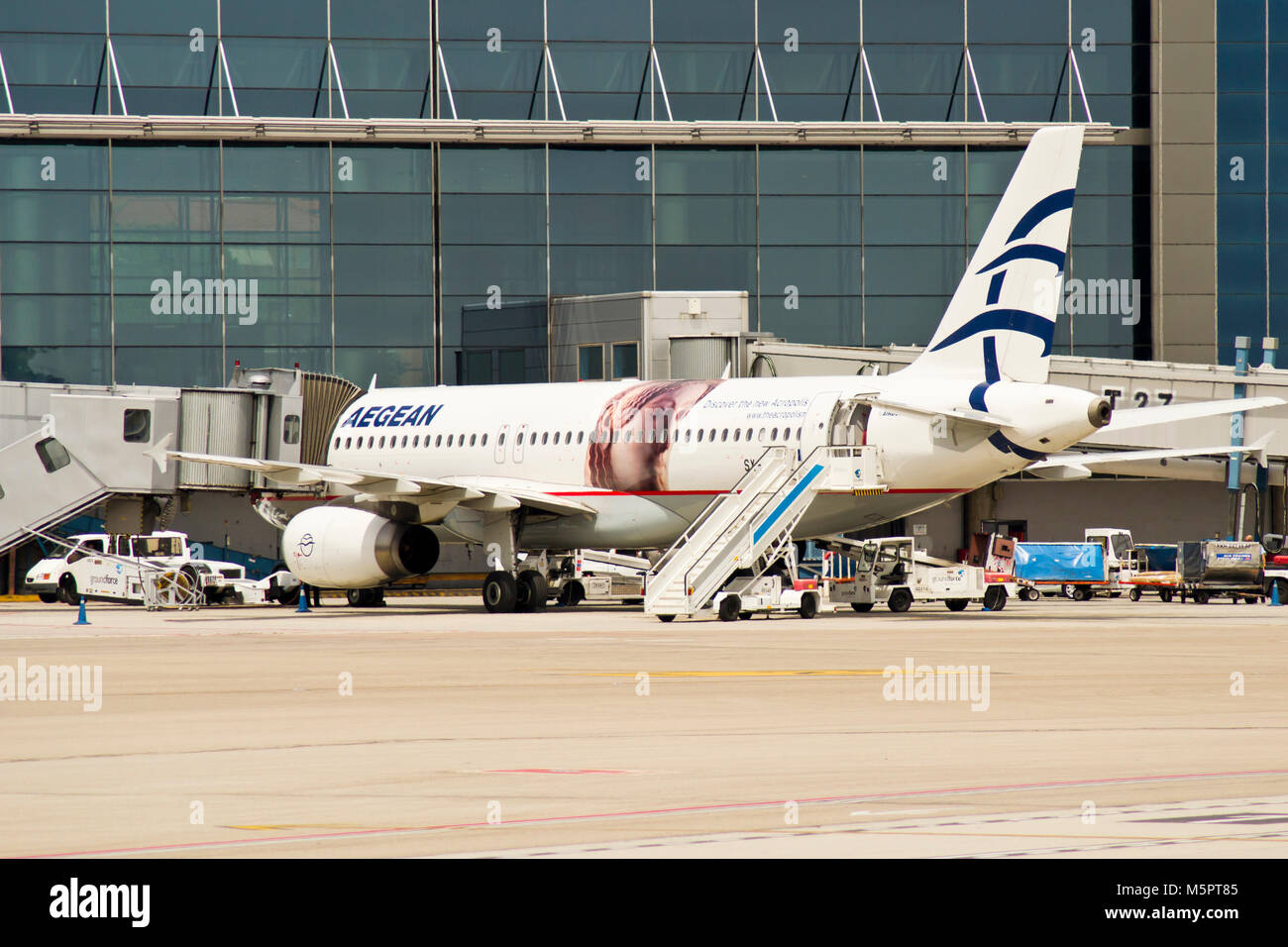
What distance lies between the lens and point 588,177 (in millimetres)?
58594

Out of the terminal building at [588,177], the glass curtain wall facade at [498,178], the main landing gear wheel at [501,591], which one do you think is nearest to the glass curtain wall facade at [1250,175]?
the terminal building at [588,177]

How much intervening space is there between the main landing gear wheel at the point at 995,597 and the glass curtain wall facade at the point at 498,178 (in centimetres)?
2241

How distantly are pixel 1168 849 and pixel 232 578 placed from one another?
4240 centimetres

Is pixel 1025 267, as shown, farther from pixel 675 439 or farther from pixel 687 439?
pixel 675 439

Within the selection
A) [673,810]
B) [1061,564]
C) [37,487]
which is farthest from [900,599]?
[673,810]

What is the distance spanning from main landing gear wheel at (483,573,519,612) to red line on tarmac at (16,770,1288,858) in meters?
26.4

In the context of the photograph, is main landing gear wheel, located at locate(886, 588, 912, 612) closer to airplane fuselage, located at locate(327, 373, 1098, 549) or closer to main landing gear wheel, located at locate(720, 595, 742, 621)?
airplane fuselage, located at locate(327, 373, 1098, 549)

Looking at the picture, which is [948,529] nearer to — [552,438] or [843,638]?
[552,438]

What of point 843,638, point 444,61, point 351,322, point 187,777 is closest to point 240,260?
point 351,322

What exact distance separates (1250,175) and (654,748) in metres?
52.5

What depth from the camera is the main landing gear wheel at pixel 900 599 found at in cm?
3569

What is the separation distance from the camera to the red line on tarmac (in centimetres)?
852

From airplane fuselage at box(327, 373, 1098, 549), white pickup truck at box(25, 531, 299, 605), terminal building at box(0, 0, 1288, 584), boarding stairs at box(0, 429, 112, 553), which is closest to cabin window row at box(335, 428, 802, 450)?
airplane fuselage at box(327, 373, 1098, 549)

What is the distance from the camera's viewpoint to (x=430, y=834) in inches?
351
